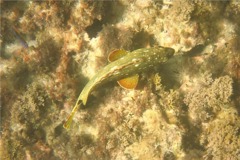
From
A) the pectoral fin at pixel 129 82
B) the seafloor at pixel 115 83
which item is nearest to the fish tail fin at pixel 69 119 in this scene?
the seafloor at pixel 115 83

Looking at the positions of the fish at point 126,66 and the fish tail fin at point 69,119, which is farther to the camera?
the fish tail fin at point 69,119

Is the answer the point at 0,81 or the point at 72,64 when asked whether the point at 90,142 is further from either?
the point at 0,81

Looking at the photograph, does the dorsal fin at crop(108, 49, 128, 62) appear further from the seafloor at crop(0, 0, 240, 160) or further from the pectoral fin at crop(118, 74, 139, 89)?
the pectoral fin at crop(118, 74, 139, 89)

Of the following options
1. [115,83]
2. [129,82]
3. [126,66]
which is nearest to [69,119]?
[115,83]

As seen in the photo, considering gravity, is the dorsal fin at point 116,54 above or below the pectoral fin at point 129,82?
above

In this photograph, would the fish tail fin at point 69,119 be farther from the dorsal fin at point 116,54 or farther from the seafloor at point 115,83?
the dorsal fin at point 116,54

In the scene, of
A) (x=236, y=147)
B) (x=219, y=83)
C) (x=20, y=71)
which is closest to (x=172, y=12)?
(x=219, y=83)

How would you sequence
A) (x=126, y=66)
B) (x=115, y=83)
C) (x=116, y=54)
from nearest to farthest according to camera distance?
(x=126, y=66) < (x=116, y=54) < (x=115, y=83)

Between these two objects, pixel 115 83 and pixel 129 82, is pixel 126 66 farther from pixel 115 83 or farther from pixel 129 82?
pixel 115 83
